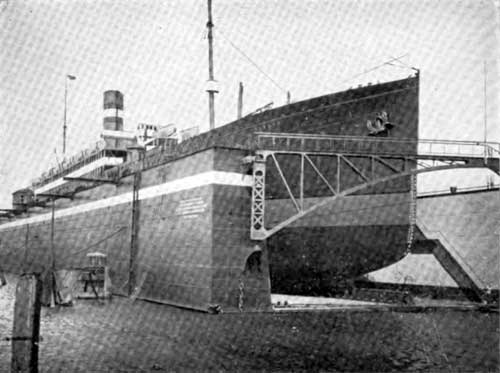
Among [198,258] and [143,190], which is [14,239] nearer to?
[143,190]

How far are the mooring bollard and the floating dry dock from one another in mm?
7796

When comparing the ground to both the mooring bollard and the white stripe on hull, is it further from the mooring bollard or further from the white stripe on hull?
the white stripe on hull

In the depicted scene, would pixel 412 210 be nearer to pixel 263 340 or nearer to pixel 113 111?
pixel 263 340

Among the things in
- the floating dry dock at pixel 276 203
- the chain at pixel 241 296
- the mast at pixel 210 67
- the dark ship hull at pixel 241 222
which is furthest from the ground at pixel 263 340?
the mast at pixel 210 67

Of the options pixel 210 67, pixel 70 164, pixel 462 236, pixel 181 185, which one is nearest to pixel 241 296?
pixel 181 185

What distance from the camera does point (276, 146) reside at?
14.1 meters

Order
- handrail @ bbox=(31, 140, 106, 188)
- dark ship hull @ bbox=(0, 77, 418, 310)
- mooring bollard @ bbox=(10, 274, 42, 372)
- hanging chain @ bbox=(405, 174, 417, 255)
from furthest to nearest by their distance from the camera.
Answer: handrail @ bbox=(31, 140, 106, 188) < hanging chain @ bbox=(405, 174, 417, 255) < dark ship hull @ bbox=(0, 77, 418, 310) < mooring bollard @ bbox=(10, 274, 42, 372)

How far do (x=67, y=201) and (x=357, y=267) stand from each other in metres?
16.5

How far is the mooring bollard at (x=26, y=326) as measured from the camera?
5.40 meters

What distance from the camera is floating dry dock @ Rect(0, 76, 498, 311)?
13.6 meters

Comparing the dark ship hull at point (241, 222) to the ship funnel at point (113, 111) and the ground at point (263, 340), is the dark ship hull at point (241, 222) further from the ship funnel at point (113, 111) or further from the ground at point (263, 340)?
the ship funnel at point (113, 111)

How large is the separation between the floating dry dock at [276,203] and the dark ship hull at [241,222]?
3cm

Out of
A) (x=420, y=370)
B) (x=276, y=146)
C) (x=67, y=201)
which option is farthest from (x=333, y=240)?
(x=67, y=201)

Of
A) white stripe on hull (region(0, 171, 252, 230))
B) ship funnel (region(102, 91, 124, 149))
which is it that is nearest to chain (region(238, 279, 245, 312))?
white stripe on hull (region(0, 171, 252, 230))
